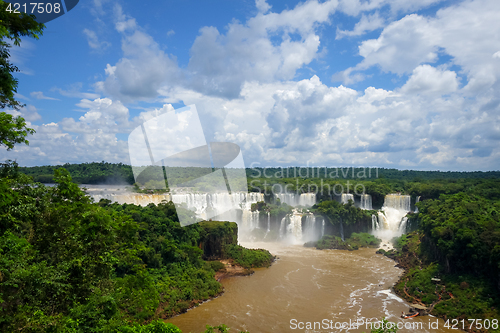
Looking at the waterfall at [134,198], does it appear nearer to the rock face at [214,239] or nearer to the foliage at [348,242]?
the rock face at [214,239]

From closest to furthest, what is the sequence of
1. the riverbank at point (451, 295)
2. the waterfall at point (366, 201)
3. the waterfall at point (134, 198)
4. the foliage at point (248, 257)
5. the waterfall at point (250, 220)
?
the riverbank at point (451, 295) < the foliage at point (248, 257) < the waterfall at point (134, 198) < the waterfall at point (250, 220) < the waterfall at point (366, 201)

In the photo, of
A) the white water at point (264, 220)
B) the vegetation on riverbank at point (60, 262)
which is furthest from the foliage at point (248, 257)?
the vegetation on riverbank at point (60, 262)

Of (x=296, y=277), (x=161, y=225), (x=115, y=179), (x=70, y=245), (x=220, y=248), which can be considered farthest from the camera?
(x=115, y=179)

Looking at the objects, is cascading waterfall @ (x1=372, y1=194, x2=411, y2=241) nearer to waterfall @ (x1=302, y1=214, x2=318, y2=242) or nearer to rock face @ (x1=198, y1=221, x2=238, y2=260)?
waterfall @ (x1=302, y1=214, x2=318, y2=242)

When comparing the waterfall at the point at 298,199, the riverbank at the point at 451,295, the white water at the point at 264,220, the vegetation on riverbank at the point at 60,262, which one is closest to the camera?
the vegetation on riverbank at the point at 60,262

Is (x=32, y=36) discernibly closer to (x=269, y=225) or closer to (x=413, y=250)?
(x=413, y=250)

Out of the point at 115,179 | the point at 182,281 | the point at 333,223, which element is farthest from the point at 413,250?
the point at 115,179

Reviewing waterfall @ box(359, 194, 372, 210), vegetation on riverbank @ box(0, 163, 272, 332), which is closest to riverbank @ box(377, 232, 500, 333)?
vegetation on riverbank @ box(0, 163, 272, 332)
